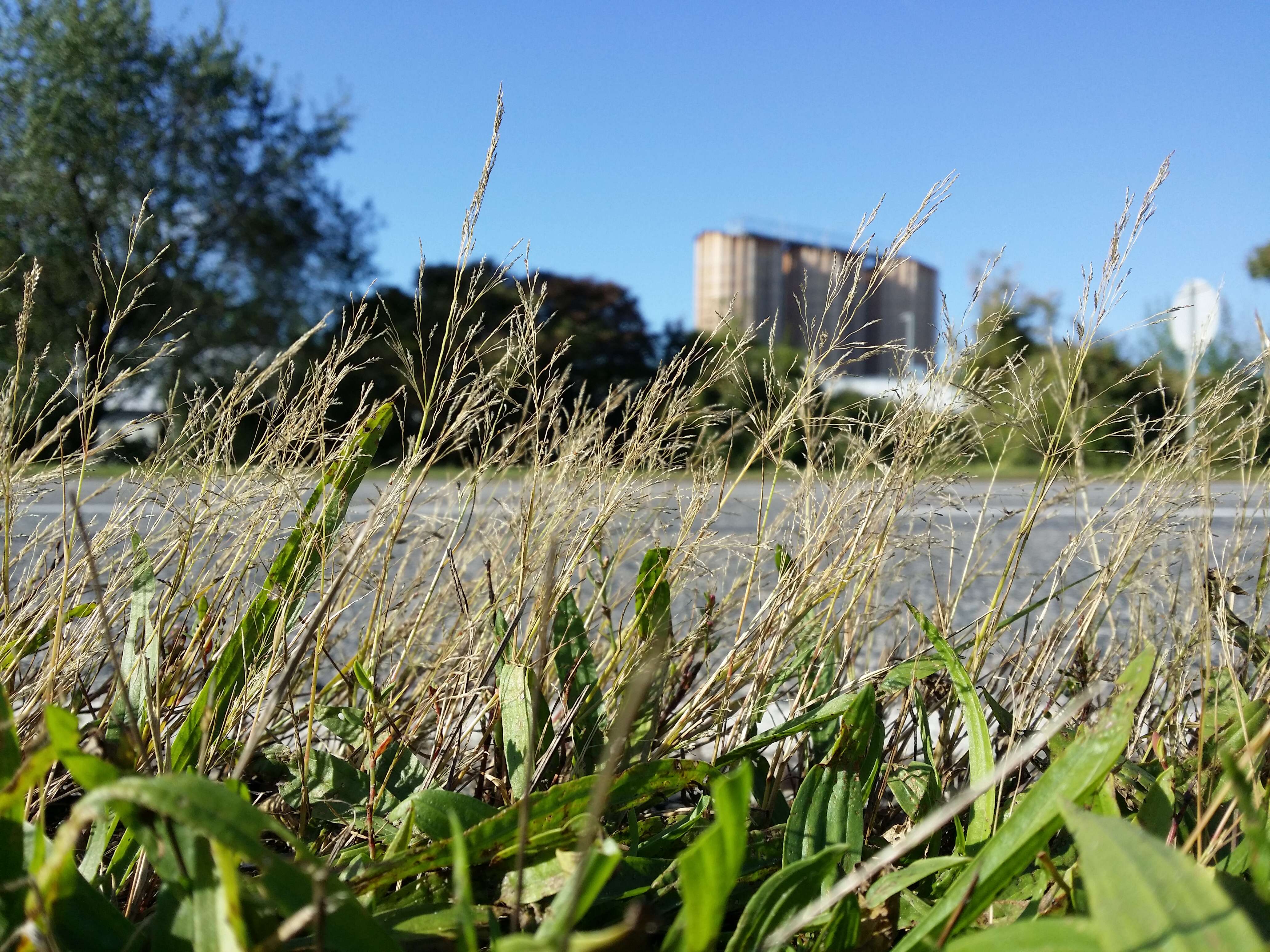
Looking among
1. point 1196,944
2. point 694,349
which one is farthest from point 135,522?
point 1196,944

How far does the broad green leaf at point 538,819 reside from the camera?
3.03ft

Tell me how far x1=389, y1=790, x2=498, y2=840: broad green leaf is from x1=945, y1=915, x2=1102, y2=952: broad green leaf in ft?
1.63

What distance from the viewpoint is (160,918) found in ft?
2.64

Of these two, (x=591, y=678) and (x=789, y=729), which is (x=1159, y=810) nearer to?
(x=789, y=729)

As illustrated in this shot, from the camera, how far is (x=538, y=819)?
3.18 feet

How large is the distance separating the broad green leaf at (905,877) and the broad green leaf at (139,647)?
800 millimetres

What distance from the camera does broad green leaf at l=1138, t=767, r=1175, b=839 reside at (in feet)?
3.37

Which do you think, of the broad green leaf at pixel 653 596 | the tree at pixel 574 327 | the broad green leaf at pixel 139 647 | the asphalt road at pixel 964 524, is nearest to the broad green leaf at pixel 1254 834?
the asphalt road at pixel 964 524

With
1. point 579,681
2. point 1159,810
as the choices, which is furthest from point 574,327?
point 1159,810

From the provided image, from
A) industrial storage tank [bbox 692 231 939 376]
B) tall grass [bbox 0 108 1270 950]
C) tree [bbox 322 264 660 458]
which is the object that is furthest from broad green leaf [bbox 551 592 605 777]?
industrial storage tank [bbox 692 231 939 376]

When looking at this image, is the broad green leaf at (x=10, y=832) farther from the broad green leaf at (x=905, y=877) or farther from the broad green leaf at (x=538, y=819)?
the broad green leaf at (x=905, y=877)

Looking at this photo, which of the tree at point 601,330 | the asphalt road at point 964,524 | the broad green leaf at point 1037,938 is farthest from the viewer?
the tree at point 601,330

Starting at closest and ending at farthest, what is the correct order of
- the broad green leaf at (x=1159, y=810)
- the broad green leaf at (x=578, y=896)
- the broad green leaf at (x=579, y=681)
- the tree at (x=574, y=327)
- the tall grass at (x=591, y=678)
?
the broad green leaf at (x=578, y=896)
the tall grass at (x=591, y=678)
the broad green leaf at (x=1159, y=810)
the broad green leaf at (x=579, y=681)
the tree at (x=574, y=327)

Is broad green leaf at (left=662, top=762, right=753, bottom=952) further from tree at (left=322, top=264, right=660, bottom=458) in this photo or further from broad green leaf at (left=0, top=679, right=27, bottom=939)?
tree at (left=322, top=264, right=660, bottom=458)
